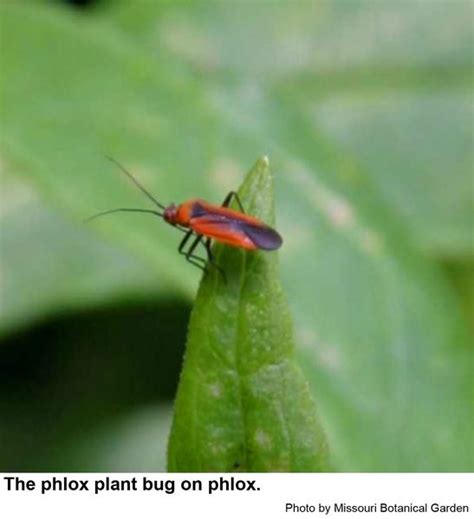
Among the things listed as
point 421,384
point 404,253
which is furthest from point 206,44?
point 421,384

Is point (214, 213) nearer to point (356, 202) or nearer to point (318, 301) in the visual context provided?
point (318, 301)

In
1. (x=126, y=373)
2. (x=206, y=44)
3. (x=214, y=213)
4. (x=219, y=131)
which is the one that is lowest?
(x=214, y=213)

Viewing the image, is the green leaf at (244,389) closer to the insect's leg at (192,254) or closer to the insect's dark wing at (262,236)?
the insect's dark wing at (262,236)

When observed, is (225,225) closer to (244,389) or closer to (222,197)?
(244,389)
